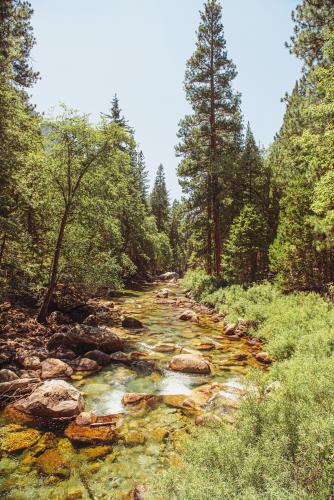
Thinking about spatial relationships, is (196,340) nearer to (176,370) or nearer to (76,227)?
(176,370)

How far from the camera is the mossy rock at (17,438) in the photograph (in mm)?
6324

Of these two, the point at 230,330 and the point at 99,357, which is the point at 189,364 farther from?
the point at 230,330

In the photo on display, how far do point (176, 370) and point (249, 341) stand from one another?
439 centimetres

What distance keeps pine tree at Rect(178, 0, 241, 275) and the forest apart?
0.11 m

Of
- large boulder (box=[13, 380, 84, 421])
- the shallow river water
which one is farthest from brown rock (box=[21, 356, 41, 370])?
large boulder (box=[13, 380, 84, 421])

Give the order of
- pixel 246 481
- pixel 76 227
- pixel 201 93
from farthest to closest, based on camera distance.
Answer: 1. pixel 201 93
2. pixel 76 227
3. pixel 246 481

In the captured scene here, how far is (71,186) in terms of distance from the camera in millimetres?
14969

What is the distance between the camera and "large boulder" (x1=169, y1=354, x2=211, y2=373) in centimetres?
1055

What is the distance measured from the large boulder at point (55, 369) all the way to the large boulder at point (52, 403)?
62.9 inches

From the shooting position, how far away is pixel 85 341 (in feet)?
39.5

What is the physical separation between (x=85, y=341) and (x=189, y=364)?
3984 millimetres

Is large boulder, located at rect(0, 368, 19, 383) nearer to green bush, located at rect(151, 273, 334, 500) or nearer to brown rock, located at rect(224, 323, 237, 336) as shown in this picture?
green bush, located at rect(151, 273, 334, 500)

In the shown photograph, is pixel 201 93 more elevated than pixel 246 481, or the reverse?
pixel 201 93


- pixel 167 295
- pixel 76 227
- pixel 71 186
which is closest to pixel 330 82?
pixel 71 186
